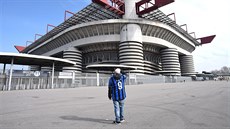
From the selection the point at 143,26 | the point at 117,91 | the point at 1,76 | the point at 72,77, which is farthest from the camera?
the point at 143,26

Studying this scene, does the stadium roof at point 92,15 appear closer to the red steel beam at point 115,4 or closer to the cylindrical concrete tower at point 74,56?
the red steel beam at point 115,4

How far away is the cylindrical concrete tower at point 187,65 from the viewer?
206ft

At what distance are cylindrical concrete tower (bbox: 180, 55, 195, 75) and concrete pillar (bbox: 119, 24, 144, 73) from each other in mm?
31531

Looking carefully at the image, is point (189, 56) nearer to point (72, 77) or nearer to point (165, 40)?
point (165, 40)

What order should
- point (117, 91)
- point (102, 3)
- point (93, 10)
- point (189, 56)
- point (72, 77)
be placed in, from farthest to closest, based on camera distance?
point (189, 56), point (93, 10), point (102, 3), point (72, 77), point (117, 91)

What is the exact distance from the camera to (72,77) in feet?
72.5

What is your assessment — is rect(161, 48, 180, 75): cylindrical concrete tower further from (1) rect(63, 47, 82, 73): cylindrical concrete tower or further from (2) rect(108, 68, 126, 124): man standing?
(2) rect(108, 68, 126, 124): man standing

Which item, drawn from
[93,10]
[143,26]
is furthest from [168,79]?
[93,10]

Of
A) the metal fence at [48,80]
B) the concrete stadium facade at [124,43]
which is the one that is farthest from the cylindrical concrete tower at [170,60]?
the metal fence at [48,80]

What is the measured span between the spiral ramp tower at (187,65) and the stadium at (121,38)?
735cm

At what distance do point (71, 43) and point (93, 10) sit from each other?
14720 mm

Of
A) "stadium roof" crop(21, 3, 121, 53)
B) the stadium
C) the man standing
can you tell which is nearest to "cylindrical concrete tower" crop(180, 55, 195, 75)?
the stadium

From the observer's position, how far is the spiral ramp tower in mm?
62750

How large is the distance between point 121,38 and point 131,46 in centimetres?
471
